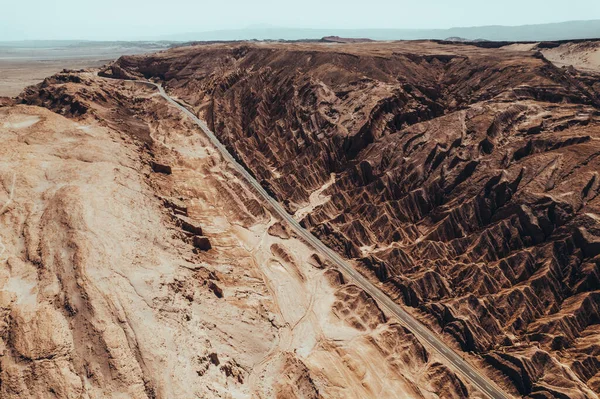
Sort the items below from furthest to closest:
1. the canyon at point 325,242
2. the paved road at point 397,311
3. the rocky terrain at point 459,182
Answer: the rocky terrain at point 459,182 → the paved road at point 397,311 → the canyon at point 325,242

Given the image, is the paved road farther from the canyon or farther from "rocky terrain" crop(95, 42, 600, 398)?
"rocky terrain" crop(95, 42, 600, 398)

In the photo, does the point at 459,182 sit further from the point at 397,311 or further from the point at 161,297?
the point at 161,297

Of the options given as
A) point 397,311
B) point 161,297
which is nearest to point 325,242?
point 397,311

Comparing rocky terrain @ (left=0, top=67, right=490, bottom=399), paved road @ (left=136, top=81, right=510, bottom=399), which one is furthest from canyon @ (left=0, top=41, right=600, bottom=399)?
paved road @ (left=136, top=81, right=510, bottom=399)

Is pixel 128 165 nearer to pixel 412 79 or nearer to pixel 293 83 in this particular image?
pixel 293 83

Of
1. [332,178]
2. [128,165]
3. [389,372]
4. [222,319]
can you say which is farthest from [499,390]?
[128,165]

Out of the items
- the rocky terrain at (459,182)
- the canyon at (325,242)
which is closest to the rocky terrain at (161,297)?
the canyon at (325,242)

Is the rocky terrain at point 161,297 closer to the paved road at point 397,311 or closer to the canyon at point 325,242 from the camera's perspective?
the canyon at point 325,242
